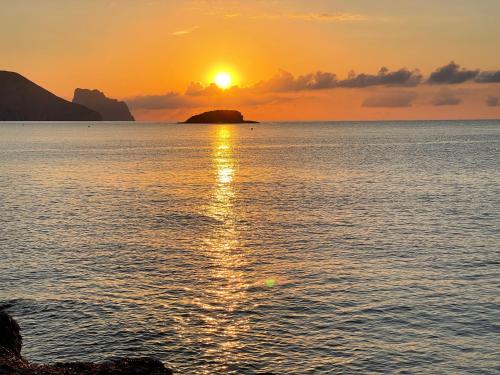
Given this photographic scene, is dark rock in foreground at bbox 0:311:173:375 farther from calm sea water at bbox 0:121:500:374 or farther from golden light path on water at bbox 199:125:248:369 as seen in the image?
golden light path on water at bbox 199:125:248:369

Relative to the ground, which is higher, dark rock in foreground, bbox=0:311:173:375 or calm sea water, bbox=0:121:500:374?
dark rock in foreground, bbox=0:311:173:375

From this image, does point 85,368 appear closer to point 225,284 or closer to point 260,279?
point 225,284

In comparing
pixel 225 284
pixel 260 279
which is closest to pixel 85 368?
pixel 225 284

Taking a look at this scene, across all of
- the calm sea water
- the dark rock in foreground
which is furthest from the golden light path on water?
the dark rock in foreground

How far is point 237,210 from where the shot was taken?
77875 mm

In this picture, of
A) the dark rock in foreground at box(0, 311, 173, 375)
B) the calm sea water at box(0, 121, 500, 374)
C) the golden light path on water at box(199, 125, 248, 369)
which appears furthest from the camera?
the golden light path on water at box(199, 125, 248, 369)

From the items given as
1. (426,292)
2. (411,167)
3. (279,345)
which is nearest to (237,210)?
(426,292)

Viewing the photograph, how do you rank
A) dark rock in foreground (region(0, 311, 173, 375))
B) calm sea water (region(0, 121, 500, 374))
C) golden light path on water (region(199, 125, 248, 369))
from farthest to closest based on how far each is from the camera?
golden light path on water (region(199, 125, 248, 369)), calm sea water (region(0, 121, 500, 374)), dark rock in foreground (region(0, 311, 173, 375))

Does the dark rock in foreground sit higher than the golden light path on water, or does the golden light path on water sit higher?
the dark rock in foreground

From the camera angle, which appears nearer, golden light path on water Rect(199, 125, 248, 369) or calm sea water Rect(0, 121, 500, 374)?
calm sea water Rect(0, 121, 500, 374)

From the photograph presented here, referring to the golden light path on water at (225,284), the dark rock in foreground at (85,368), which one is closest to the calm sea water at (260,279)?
the golden light path on water at (225,284)

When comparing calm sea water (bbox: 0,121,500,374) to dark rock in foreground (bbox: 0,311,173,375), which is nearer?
dark rock in foreground (bbox: 0,311,173,375)

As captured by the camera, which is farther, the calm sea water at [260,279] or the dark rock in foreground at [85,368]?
the calm sea water at [260,279]

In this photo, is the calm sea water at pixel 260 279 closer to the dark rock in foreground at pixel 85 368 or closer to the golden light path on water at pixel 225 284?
the golden light path on water at pixel 225 284
